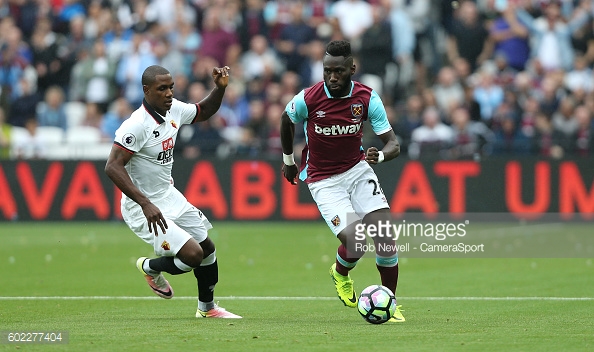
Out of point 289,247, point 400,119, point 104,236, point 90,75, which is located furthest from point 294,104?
point 90,75

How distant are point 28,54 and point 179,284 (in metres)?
13.2

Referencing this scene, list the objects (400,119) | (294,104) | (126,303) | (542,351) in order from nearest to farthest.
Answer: (542,351), (294,104), (126,303), (400,119)

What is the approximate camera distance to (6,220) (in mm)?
22031

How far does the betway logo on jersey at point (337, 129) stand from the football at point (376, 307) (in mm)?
1688

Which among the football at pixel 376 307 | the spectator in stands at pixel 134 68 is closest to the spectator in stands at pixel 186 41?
the spectator in stands at pixel 134 68

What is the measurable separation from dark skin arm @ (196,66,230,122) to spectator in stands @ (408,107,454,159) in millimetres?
10994

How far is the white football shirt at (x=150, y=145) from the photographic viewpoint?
388 inches

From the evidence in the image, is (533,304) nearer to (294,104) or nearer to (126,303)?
(294,104)

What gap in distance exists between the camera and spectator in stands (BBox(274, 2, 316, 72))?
23516 millimetres

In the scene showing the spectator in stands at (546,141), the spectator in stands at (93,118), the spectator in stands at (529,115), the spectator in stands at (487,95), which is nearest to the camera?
the spectator in stands at (546,141)

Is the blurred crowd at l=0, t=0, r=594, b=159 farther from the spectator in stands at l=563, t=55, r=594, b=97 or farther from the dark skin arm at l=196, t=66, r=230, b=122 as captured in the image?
the dark skin arm at l=196, t=66, r=230, b=122

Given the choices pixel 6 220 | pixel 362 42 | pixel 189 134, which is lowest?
pixel 6 220

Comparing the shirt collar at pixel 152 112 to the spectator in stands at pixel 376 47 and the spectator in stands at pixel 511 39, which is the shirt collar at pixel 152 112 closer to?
the spectator in stands at pixel 376 47

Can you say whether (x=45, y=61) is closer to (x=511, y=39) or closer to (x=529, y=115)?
(x=511, y=39)
